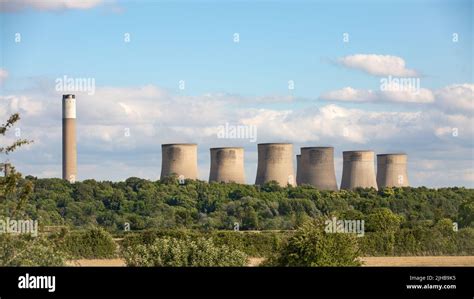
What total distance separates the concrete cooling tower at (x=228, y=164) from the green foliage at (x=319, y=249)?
44.4 metres

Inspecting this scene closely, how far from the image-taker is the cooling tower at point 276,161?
205 feet

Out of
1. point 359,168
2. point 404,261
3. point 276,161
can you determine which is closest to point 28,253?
point 404,261

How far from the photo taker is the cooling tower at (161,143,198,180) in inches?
2397

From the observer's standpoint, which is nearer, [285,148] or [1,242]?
[1,242]

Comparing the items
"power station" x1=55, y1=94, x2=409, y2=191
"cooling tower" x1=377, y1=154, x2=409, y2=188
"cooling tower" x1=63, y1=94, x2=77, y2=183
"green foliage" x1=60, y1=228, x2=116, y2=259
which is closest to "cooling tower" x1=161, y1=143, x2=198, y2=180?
"power station" x1=55, y1=94, x2=409, y2=191

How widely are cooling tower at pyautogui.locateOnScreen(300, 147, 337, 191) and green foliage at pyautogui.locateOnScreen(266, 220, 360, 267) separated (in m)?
46.8

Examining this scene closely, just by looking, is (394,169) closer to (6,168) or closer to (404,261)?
(404,261)

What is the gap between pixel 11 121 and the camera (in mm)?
19969

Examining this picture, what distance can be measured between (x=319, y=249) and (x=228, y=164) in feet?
150

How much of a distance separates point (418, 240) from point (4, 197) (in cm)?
1827

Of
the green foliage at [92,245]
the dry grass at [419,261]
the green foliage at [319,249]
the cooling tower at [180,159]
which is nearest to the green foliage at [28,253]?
the green foliage at [319,249]
